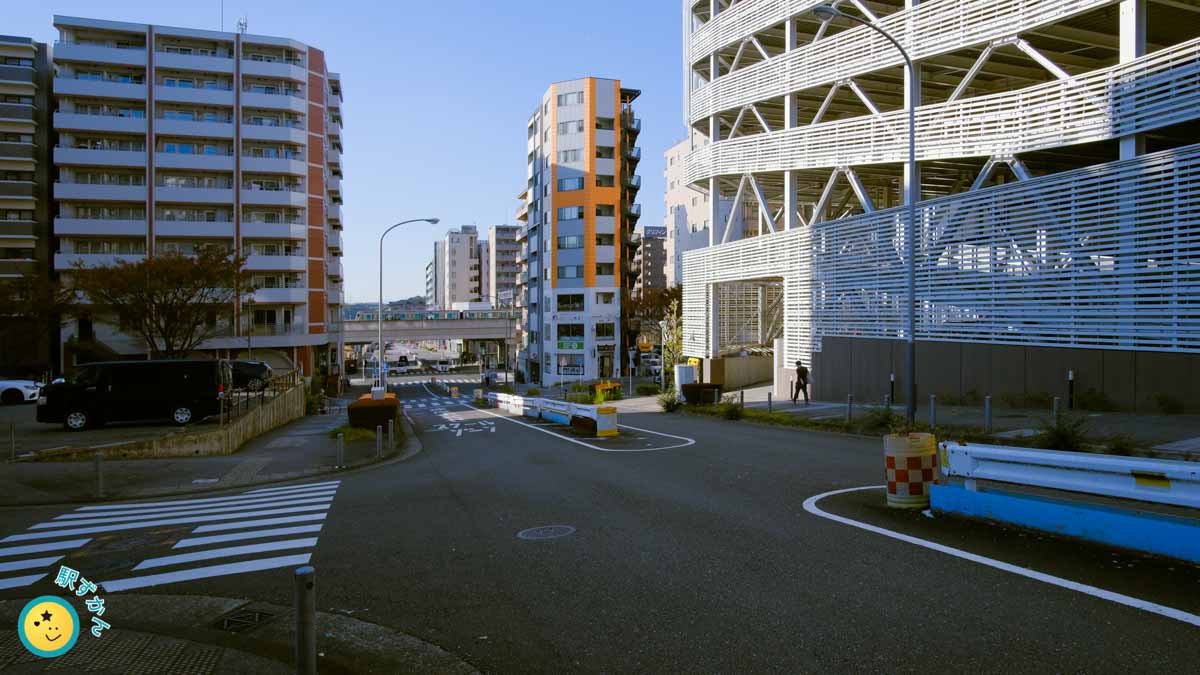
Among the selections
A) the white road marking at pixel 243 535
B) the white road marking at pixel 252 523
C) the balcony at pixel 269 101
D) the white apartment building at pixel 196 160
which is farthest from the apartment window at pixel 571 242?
the white road marking at pixel 243 535

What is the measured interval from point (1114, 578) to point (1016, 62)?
31.9m

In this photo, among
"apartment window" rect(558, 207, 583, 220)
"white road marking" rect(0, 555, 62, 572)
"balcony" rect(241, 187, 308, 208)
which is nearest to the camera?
"white road marking" rect(0, 555, 62, 572)

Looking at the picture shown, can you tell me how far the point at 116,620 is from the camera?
596cm

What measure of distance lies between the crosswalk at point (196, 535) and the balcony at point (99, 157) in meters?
61.8

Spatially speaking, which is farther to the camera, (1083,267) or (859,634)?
(1083,267)

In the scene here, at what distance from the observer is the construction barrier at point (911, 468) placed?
8.95 meters

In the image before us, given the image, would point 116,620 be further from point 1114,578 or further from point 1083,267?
point 1083,267

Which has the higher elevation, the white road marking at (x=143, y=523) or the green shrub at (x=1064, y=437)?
the green shrub at (x=1064, y=437)

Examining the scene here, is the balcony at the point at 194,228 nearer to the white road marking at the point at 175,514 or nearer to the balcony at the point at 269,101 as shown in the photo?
the balcony at the point at 269,101

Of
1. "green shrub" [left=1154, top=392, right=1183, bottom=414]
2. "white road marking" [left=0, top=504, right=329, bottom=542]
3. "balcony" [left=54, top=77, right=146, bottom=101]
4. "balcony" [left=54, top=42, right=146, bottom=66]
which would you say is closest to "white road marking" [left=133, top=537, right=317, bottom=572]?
"white road marking" [left=0, top=504, right=329, bottom=542]

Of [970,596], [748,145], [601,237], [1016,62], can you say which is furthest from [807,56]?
[601,237]

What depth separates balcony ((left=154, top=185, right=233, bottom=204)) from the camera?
2496 inches

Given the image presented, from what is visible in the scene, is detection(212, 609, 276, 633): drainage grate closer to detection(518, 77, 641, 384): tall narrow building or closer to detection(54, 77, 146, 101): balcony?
detection(54, 77, 146, 101): balcony

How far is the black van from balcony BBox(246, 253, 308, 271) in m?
46.1
